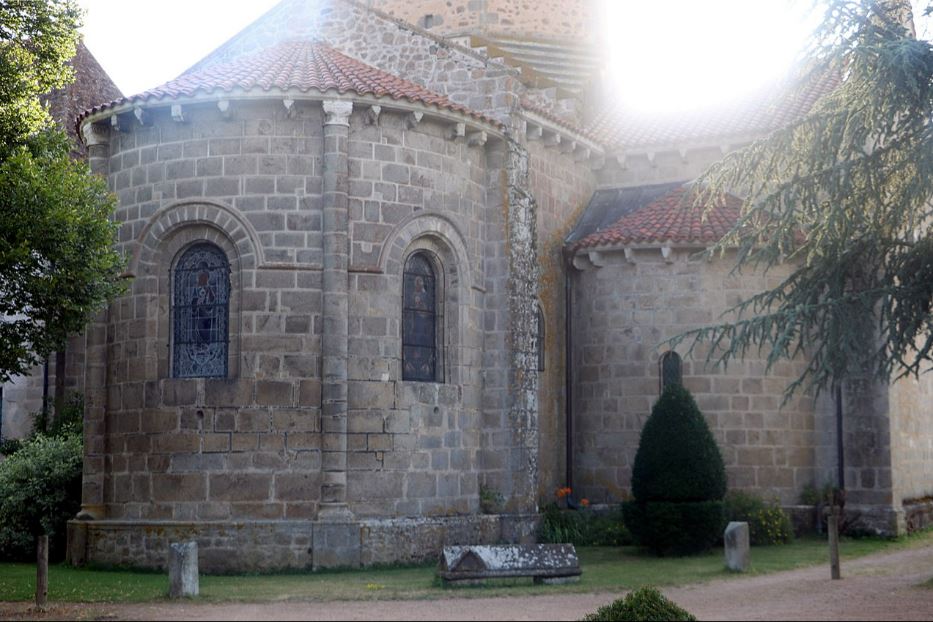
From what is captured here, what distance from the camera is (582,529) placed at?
75.7 ft

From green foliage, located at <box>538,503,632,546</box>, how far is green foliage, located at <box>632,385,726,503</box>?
1.68m

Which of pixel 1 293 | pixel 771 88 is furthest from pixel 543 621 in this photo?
pixel 771 88

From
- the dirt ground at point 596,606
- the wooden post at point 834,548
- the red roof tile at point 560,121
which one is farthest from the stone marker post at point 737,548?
the red roof tile at point 560,121

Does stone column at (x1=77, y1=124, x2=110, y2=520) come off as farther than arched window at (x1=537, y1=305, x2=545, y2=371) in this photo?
No

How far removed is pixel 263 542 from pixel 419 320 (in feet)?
14.4

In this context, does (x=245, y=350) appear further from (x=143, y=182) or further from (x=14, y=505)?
(x=14, y=505)

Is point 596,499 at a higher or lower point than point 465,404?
lower

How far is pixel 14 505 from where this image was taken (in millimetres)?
21734

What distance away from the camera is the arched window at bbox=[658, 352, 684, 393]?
24.1 meters

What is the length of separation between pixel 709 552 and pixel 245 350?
27.3ft

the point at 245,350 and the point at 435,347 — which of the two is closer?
the point at 245,350

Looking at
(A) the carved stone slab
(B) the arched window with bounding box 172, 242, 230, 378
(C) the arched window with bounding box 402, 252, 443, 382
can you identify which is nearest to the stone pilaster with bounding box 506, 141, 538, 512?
(C) the arched window with bounding box 402, 252, 443, 382

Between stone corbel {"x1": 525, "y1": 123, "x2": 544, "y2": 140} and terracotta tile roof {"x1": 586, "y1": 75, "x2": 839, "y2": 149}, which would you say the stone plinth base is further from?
terracotta tile roof {"x1": 586, "y1": 75, "x2": 839, "y2": 149}

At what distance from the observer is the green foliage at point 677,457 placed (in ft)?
68.9
